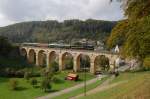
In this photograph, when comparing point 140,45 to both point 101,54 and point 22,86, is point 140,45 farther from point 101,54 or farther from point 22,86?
point 101,54

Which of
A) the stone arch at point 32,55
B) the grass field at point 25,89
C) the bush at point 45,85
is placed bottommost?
the grass field at point 25,89

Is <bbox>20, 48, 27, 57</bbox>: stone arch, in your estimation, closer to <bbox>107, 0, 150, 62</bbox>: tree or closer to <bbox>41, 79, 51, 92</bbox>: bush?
<bbox>41, 79, 51, 92</bbox>: bush

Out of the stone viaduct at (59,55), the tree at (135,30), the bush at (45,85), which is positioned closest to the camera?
the tree at (135,30)

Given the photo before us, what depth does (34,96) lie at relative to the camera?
42719 mm

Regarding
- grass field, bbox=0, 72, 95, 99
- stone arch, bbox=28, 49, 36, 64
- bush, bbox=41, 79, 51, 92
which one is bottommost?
grass field, bbox=0, 72, 95, 99

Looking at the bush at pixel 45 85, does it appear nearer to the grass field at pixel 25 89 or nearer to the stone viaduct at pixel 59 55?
the grass field at pixel 25 89

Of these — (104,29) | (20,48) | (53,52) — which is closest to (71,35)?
(104,29)

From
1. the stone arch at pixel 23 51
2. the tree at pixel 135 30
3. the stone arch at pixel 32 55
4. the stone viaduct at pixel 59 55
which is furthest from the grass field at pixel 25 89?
the stone arch at pixel 23 51

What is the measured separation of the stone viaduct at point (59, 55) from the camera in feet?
215

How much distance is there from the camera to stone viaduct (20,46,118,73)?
65562 millimetres

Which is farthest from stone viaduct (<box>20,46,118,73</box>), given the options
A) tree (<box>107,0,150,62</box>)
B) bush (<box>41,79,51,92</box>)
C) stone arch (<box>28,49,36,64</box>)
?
tree (<box>107,0,150,62</box>)

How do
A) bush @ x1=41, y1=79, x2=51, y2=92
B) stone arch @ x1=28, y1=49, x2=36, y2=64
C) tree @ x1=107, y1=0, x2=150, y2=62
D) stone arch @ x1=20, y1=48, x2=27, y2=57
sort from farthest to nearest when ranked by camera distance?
1. stone arch @ x1=20, y1=48, x2=27, y2=57
2. stone arch @ x1=28, y1=49, x2=36, y2=64
3. bush @ x1=41, y1=79, x2=51, y2=92
4. tree @ x1=107, y1=0, x2=150, y2=62

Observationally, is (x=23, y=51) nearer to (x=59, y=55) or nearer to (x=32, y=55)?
(x=32, y=55)

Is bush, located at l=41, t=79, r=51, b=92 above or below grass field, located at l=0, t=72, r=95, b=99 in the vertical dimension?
above
